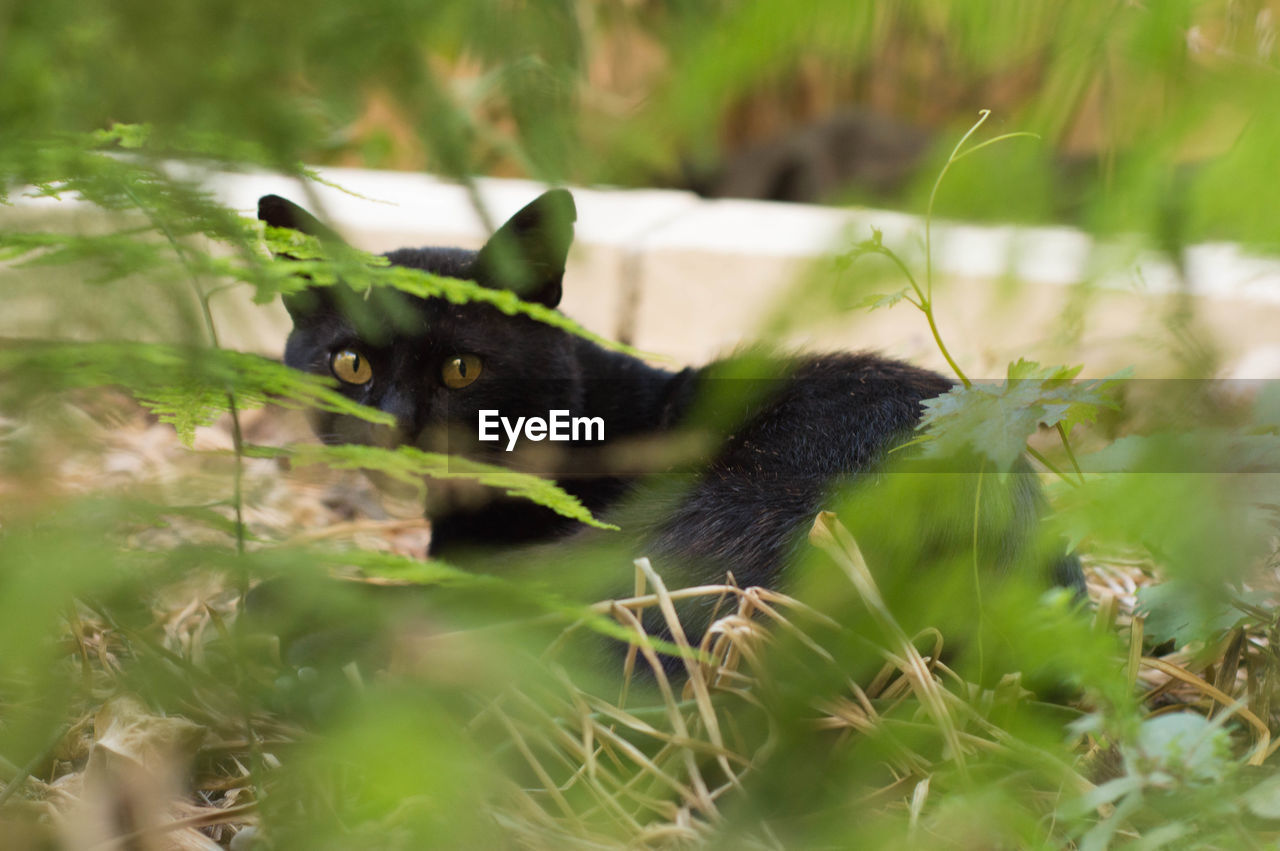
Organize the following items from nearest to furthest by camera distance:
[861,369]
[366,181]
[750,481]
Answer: [750,481] < [861,369] < [366,181]

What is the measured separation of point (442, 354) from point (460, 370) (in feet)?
0.13

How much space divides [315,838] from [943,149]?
496 millimetres

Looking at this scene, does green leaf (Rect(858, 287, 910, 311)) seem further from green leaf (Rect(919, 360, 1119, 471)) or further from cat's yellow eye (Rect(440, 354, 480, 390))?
cat's yellow eye (Rect(440, 354, 480, 390))

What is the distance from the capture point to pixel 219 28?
15.4 inches

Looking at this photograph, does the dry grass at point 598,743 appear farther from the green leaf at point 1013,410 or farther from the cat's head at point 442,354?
the cat's head at point 442,354

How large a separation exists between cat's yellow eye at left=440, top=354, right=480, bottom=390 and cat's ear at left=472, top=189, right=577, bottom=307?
140 millimetres

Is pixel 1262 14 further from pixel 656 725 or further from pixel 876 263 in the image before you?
pixel 656 725

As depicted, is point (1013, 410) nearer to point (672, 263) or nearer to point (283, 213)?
point (283, 213)

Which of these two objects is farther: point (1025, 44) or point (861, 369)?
point (861, 369)

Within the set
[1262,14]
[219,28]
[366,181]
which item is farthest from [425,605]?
[366,181]

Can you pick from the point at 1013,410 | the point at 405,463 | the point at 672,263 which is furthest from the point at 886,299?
the point at 672,263

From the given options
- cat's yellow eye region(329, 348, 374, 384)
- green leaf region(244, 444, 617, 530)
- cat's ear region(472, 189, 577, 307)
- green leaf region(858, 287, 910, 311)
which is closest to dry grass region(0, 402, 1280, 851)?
green leaf region(244, 444, 617, 530)

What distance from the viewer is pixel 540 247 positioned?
1432 mm

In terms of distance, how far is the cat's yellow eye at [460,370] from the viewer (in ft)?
4.88
